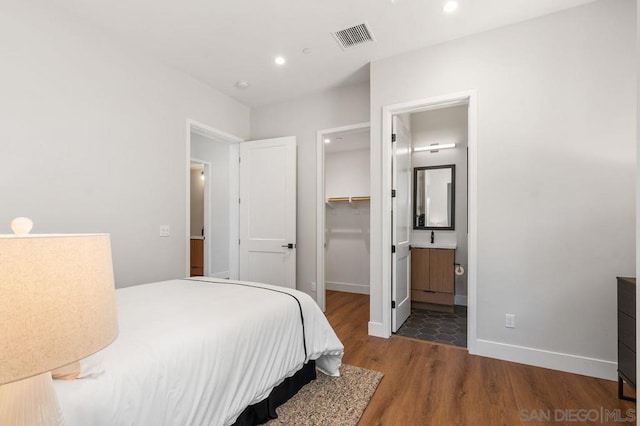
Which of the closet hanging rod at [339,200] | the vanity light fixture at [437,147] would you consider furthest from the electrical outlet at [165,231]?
the vanity light fixture at [437,147]

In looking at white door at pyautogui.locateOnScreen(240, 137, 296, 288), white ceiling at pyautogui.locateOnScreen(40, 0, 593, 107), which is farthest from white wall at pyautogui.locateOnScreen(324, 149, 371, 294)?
white ceiling at pyautogui.locateOnScreen(40, 0, 593, 107)

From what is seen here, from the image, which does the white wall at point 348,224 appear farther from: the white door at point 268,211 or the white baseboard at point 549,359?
the white baseboard at point 549,359

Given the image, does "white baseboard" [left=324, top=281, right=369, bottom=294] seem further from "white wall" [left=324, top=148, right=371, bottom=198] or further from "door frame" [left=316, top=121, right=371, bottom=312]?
"white wall" [left=324, top=148, right=371, bottom=198]

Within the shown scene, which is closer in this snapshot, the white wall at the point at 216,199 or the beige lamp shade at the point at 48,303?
the beige lamp shade at the point at 48,303

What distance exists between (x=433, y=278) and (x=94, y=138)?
A: 3912mm

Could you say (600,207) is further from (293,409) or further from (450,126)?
(293,409)

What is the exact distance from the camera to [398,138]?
3.12 metres

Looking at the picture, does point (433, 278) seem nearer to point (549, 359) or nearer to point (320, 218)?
point (549, 359)

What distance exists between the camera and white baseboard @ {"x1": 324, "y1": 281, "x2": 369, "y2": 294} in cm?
488

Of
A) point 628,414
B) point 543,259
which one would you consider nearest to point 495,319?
point 543,259

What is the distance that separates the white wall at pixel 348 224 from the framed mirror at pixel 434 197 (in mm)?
873

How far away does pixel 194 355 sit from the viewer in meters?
1.24

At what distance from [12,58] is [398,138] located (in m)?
3.15

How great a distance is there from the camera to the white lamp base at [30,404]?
56 centimetres
